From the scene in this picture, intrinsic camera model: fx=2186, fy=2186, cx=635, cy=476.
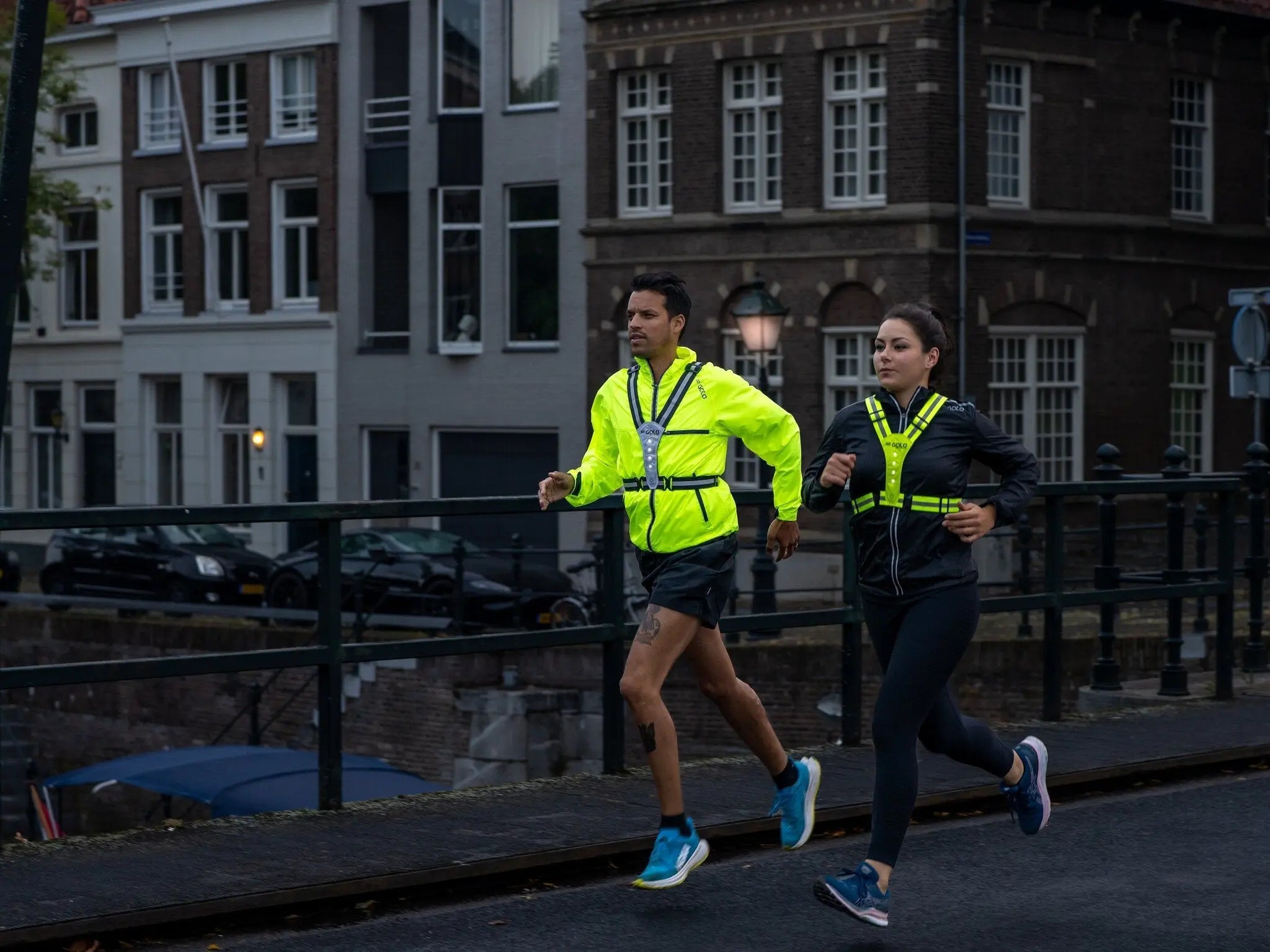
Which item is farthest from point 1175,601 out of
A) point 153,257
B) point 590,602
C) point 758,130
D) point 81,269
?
point 81,269

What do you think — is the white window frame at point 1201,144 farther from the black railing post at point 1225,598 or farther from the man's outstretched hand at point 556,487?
the man's outstretched hand at point 556,487

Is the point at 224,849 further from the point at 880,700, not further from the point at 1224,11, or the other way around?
the point at 1224,11

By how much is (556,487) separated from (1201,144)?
2825cm

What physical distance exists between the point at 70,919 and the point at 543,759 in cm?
1608

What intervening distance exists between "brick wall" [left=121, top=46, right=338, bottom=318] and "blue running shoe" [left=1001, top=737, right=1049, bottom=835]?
103ft

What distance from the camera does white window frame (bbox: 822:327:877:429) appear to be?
3073 centimetres

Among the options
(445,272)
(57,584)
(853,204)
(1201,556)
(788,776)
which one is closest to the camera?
(788,776)

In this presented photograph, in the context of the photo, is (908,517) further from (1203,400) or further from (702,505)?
(1203,400)

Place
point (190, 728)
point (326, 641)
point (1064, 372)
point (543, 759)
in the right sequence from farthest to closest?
point (1064, 372)
point (190, 728)
point (543, 759)
point (326, 641)

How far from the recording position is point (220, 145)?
38938 millimetres

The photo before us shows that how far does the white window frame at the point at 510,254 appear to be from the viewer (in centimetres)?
3475

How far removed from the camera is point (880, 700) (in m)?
6.47

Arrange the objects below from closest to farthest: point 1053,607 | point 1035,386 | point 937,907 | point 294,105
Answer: point 937,907, point 1053,607, point 1035,386, point 294,105

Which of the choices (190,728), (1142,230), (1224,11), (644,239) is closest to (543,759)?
(190,728)
